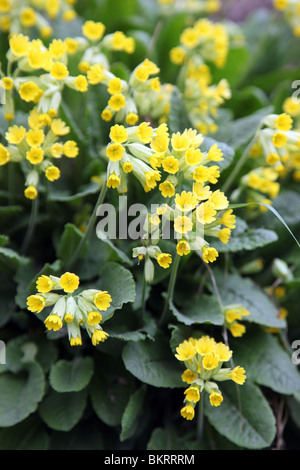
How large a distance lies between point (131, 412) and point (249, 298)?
0.59 meters

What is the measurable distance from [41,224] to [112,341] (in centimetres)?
58

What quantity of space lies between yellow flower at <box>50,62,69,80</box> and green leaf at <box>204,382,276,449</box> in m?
1.19

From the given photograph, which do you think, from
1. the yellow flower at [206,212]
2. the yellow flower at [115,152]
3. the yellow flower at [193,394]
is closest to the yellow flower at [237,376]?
the yellow flower at [193,394]

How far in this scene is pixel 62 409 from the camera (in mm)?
1543

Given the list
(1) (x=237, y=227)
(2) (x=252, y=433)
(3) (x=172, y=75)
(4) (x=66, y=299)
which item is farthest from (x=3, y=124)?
(2) (x=252, y=433)

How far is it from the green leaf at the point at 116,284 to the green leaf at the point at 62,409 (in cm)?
39

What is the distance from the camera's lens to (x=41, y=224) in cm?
179

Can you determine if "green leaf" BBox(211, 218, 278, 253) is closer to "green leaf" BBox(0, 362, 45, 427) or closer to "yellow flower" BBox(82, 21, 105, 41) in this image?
"green leaf" BBox(0, 362, 45, 427)

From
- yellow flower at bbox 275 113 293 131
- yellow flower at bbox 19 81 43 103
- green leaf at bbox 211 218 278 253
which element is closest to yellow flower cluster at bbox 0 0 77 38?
yellow flower at bbox 19 81 43 103

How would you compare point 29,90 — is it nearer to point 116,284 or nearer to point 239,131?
point 116,284

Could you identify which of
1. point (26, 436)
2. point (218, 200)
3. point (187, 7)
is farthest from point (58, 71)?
point (187, 7)

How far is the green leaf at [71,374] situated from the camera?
4.71ft

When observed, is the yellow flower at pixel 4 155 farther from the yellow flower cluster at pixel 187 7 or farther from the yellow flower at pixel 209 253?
the yellow flower cluster at pixel 187 7

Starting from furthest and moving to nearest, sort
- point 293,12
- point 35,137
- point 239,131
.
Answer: point 293,12
point 239,131
point 35,137
